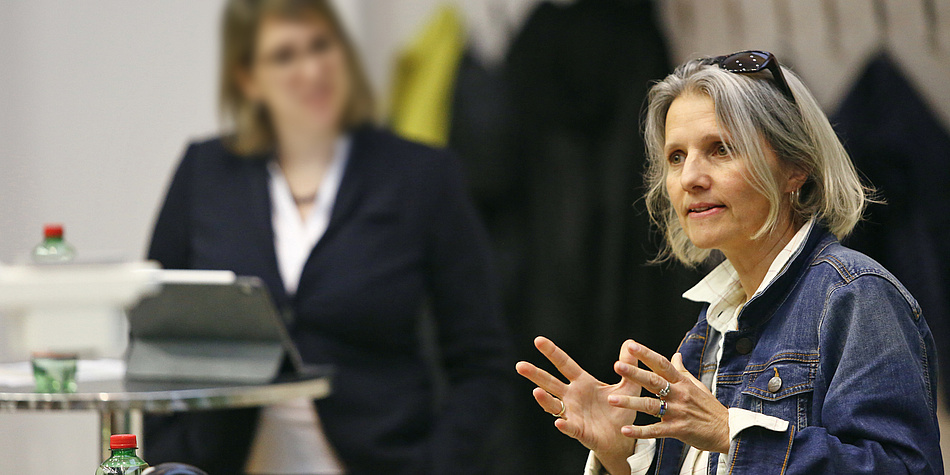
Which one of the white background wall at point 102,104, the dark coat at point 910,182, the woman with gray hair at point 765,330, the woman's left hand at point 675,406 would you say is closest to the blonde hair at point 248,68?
the white background wall at point 102,104

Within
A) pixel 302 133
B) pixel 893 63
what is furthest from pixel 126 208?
pixel 893 63

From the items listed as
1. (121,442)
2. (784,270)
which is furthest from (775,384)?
(121,442)

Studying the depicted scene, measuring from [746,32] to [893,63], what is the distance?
0.49m

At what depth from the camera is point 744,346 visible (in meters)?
1.06

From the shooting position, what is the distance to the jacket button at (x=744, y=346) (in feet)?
3.48

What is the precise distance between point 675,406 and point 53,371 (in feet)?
3.38

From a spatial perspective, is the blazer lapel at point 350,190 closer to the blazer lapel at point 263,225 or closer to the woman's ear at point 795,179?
the blazer lapel at point 263,225

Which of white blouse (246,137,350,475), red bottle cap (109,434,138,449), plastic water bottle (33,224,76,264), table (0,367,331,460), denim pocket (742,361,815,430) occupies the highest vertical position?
plastic water bottle (33,224,76,264)

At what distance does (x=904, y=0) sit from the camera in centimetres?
197

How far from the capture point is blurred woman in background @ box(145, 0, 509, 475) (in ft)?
6.68

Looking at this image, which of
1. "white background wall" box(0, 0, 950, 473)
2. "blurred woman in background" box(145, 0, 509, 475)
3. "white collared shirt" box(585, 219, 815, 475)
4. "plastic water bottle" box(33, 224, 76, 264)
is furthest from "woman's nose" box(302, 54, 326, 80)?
"white collared shirt" box(585, 219, 815, 475)

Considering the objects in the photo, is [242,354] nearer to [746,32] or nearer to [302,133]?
[302,133]

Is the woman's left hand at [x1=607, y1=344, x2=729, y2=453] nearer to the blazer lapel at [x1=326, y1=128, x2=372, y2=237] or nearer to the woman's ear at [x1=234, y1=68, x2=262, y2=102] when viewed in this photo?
the blazer lapel at [x1=326, y1=128, x2=372, y2=237]

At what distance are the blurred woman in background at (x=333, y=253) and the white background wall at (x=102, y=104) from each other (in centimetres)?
92
